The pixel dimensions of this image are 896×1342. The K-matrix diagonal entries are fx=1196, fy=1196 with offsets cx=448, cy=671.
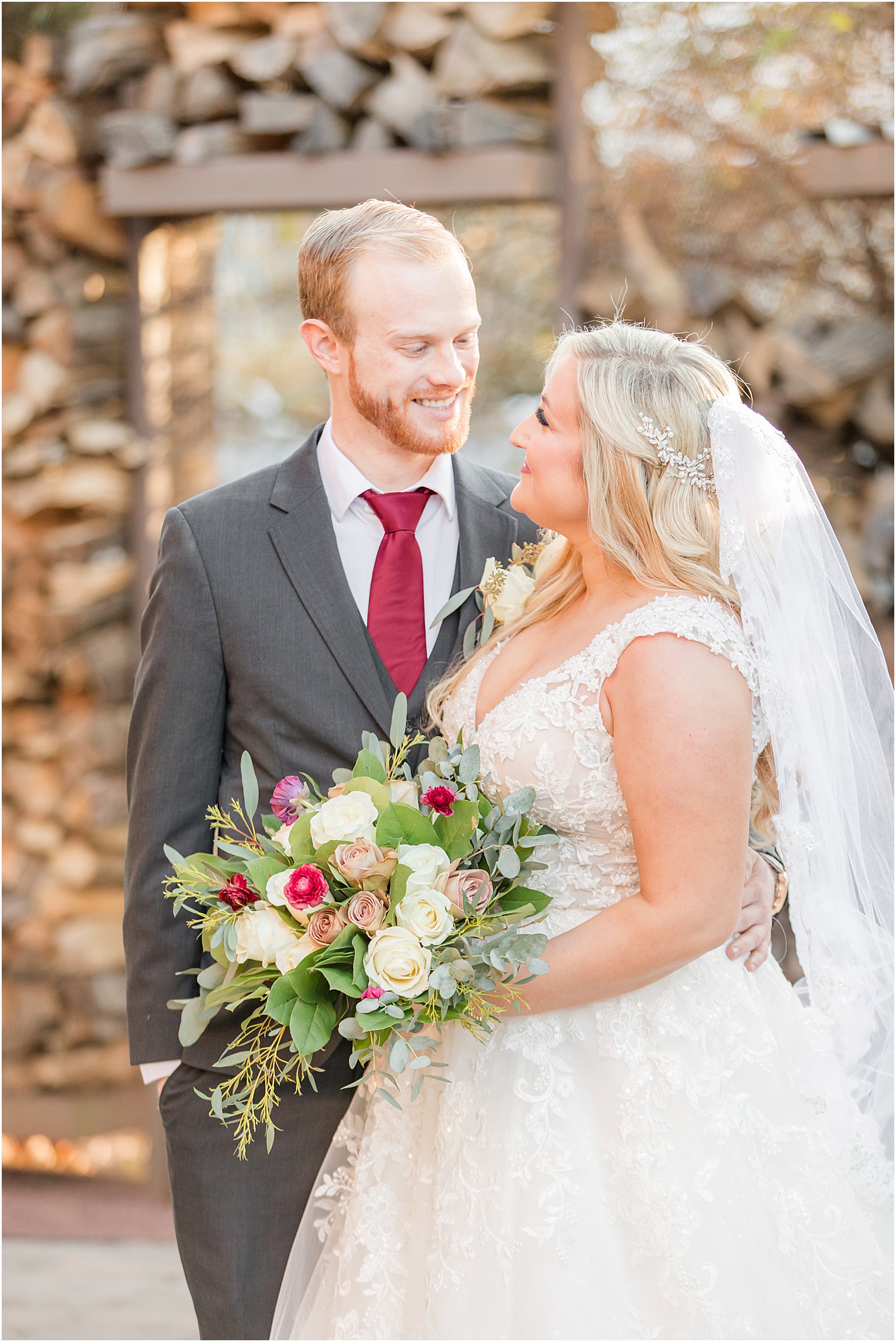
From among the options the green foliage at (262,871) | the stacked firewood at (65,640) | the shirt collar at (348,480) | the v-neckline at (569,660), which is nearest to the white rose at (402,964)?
the green foliage at (262,871)

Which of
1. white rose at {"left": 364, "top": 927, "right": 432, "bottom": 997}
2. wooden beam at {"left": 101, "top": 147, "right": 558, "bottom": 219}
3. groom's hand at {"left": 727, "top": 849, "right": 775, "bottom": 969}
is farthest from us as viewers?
wooden beam at {"left": 101, "top": 147, "right": 558, "bottom": 219}

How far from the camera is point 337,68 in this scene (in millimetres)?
3336

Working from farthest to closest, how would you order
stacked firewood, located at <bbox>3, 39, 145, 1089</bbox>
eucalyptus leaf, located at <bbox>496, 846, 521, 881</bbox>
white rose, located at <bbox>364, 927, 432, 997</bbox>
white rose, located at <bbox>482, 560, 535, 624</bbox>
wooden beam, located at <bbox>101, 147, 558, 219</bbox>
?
stacked firewood, located at <bbox>3, 39, 145, 1089</bbox> < wooden beam, located at <bbox>101, 147, 558, 219</bbox> < white rose, located at <bbox>482, 560, 535, 624</bbox> < eucalyptus leaf, located at <bbox>496, 846, 521, 881</bbox> < white rose, located at <bbox>364, 927, 432, 997</bbox>

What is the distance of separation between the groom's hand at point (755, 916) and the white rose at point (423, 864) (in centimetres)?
53

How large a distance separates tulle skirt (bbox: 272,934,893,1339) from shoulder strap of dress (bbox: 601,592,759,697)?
48 cm

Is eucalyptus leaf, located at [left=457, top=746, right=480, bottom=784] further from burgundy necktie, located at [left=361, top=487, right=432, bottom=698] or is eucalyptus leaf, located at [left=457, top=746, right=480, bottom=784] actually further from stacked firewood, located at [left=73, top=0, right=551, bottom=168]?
stacked firewood, located at [left=73, top=0, right=551, bottom=168]

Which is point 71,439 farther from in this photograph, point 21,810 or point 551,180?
point 551,180

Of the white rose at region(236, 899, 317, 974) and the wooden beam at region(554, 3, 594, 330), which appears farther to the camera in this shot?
the wooden beam at region(554, 3, 594, 330)

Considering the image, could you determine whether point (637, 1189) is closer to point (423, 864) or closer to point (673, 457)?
point (423, 864)

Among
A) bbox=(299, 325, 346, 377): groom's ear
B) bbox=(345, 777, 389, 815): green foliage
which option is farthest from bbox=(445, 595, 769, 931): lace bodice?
bbox=(299, 325, 346, 377): groom's ear

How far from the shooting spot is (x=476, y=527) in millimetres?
2258

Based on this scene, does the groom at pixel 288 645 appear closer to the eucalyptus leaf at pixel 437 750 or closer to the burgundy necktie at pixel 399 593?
the burgundy necktie at pixel 399 593

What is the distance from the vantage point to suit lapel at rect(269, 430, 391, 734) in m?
2.04

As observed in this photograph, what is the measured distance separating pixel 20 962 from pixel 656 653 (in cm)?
284
